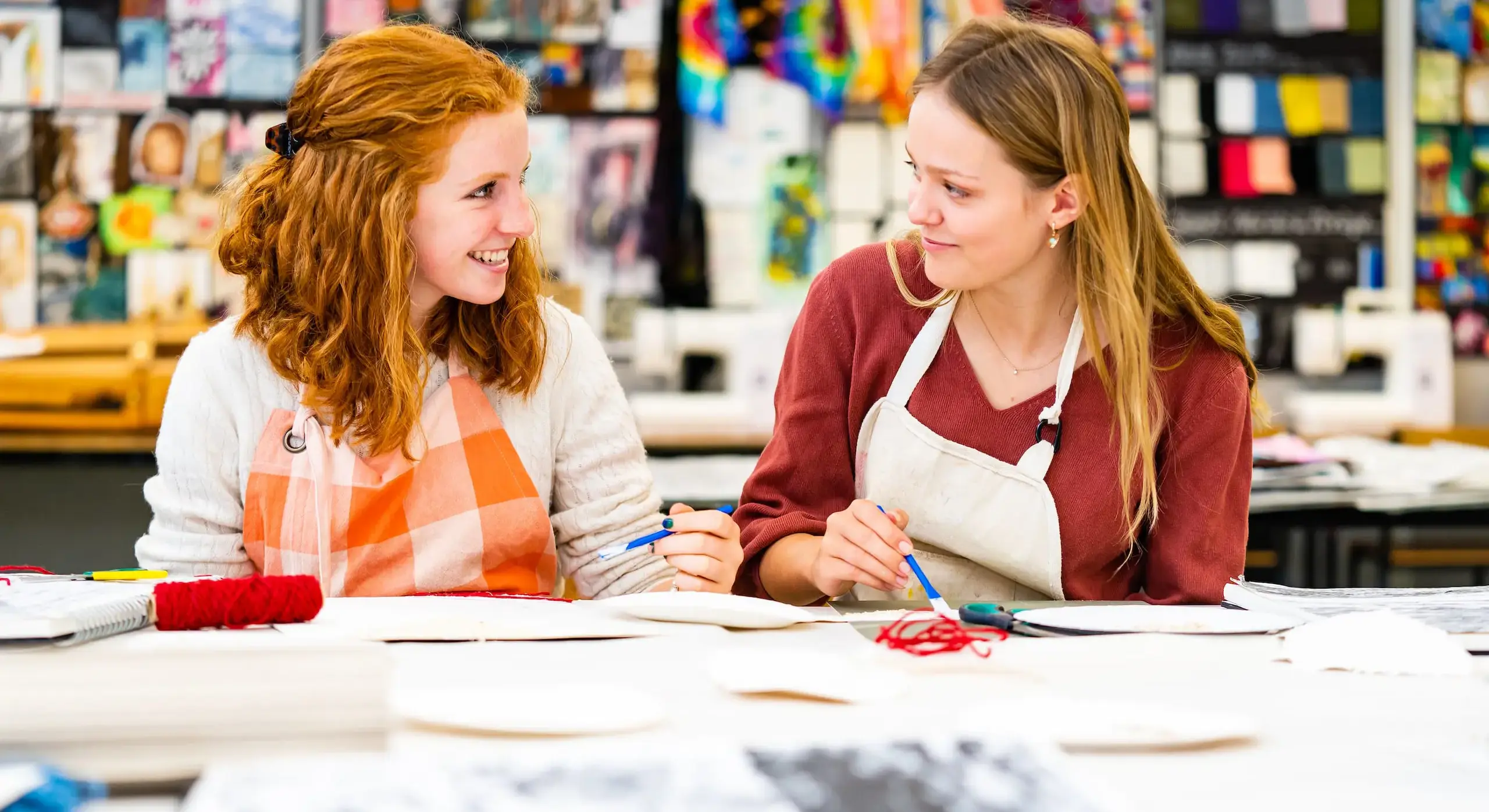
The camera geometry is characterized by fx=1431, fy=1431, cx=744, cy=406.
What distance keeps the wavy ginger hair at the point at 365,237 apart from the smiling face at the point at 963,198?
50 centimetres

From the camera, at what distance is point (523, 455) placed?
5.75ft

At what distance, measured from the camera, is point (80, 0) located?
400 centimetres

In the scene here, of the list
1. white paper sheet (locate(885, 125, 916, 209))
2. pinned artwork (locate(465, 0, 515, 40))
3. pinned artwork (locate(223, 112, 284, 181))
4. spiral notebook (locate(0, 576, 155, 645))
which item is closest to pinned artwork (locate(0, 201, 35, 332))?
pinned artwork (locate(223, 112, 284, 181))

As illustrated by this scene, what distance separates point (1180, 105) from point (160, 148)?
3014 mm

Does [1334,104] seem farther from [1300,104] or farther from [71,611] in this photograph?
[71,611]

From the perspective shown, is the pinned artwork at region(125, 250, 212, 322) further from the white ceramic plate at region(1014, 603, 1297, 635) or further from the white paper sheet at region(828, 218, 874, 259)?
the white ceramic plate at region(1014, 603, 1297, 635)

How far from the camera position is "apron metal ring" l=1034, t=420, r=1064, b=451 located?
5.79ft

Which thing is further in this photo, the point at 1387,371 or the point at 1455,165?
the point at 1455,165

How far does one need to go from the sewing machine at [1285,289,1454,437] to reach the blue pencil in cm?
275

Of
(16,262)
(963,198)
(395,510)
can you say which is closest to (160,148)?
(16,262)

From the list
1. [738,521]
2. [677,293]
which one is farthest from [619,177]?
[738,521]

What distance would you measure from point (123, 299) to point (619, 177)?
4.72 feet

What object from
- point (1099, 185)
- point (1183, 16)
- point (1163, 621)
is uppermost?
point (1183, 16)

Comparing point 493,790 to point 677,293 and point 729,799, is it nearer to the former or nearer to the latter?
point 729,799
